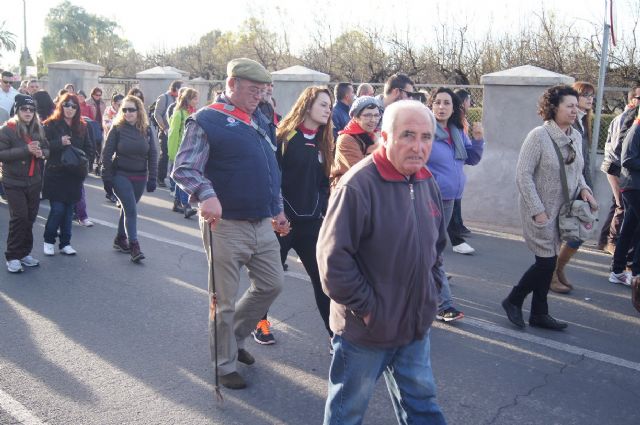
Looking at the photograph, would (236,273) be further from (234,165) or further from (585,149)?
(585,149)

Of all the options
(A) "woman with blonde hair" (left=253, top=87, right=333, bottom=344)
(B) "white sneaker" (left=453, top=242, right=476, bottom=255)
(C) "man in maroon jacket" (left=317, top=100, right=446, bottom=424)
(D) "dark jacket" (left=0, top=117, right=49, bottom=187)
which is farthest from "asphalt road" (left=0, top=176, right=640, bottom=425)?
(C) "man in maroon jacket" (left=317, top=100, right=446, bottom=424)

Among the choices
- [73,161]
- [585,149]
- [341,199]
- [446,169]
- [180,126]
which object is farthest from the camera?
[180,126]

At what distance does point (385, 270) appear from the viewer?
292 centimetres

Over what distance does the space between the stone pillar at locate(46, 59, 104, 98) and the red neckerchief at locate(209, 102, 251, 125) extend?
53.6ft

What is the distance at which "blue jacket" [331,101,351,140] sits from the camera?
821 cm

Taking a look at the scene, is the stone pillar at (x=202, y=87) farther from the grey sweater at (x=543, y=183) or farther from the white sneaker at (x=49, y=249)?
the grey sweater at (x=543, y=183)

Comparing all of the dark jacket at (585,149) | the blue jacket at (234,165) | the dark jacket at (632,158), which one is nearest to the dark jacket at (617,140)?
the dark jacket at (585,149)

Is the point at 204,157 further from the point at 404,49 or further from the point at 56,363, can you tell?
the point at 404,49

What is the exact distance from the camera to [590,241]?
29.8 ft

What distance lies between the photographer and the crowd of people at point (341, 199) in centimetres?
293

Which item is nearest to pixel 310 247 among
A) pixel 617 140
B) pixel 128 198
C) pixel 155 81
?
pixel 128 198

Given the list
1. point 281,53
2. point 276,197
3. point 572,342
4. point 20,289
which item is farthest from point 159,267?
point 281,53

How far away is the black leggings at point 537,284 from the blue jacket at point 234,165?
2.30 metres

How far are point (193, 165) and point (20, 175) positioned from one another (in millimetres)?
3612
